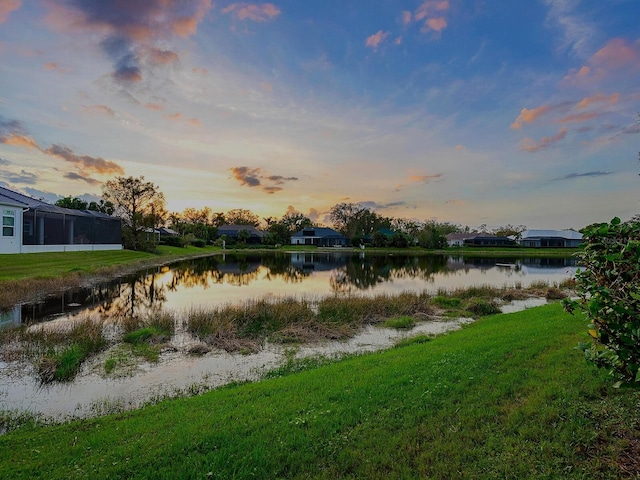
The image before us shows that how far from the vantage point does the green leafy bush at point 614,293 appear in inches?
98.1

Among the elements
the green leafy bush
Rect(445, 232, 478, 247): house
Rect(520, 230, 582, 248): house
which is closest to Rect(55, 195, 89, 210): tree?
the green leafy bush

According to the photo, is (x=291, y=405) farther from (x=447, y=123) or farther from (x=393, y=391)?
(x=447, y=123)

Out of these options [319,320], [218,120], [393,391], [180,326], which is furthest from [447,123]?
[393,391]

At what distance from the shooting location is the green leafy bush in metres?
2.49

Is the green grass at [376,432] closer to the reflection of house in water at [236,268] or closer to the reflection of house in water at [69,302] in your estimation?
the reflection of house in water at [69,302]

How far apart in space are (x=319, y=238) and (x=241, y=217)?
32.3 meters

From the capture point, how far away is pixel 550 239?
272 feet

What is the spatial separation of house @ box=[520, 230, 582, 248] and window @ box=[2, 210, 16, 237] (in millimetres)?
94011

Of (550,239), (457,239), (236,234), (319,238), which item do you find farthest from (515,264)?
(236,234)

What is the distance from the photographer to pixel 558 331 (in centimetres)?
786

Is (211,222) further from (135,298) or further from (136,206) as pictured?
(135,298)

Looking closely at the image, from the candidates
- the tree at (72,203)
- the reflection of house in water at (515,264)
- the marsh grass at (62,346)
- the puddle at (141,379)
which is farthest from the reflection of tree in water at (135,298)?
the tree at (72,203)

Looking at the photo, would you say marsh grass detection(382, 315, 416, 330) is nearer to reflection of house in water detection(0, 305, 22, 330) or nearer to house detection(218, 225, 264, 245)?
reflection of house in water detection(0, 305, 22, 330)

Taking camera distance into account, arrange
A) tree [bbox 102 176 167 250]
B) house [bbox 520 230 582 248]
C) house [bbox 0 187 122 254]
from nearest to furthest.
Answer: house [bbox 0 187 122 254]
tree [bbox 102 176 167 250]
house [bbox 520 230 582 248]
